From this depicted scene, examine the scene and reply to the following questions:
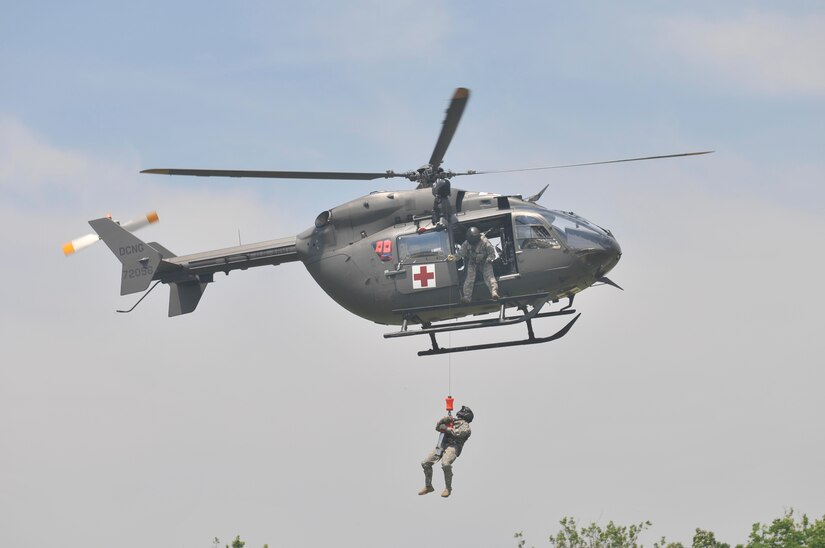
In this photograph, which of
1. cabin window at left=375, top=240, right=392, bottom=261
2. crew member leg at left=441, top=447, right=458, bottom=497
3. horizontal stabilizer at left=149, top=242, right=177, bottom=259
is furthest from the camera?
horizontal stabilizer at left=149, top=242, right=177, bottom=259

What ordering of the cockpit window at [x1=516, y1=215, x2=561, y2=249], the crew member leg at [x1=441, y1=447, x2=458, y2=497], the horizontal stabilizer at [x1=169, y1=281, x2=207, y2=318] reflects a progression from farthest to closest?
the horizontal stabilizer at [x1=169, y1=281, x2=207, y2=318]
the crew member leg at [x1=441, y1=447, x2=458, y2=497]
the cockpit window at [x1=516, y1=215, x2=561, y2=249]

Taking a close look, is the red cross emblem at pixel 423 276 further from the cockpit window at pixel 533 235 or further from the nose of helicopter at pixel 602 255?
the nose of helicopter at pixel 602 255

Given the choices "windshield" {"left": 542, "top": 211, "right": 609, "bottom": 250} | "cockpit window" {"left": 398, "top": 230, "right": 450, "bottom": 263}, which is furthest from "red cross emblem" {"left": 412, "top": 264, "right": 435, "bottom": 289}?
"windshield" {"left": 542, "top": 211, "right": 609, "bottom": 250}

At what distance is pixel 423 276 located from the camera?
91.7 feet

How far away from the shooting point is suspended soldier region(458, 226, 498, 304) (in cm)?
2742

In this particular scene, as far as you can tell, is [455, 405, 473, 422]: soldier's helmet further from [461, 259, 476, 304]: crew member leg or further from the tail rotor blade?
the tail rotor blade

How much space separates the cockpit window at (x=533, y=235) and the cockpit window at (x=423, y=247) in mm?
1523

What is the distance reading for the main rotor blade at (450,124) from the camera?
24.8 m

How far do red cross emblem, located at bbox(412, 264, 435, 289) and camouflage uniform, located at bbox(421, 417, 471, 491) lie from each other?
2.77 m

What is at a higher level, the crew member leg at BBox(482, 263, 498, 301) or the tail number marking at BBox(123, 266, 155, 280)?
the tail number marking at BBox(123, 266, 155, 280)

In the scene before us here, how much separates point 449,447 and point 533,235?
4.69m

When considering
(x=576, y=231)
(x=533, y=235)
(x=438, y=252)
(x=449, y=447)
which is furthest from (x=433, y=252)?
(x=449, y=447)

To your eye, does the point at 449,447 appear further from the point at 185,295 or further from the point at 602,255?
the point at 185,295

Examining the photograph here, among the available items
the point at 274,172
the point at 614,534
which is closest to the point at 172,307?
the point at 274,172
